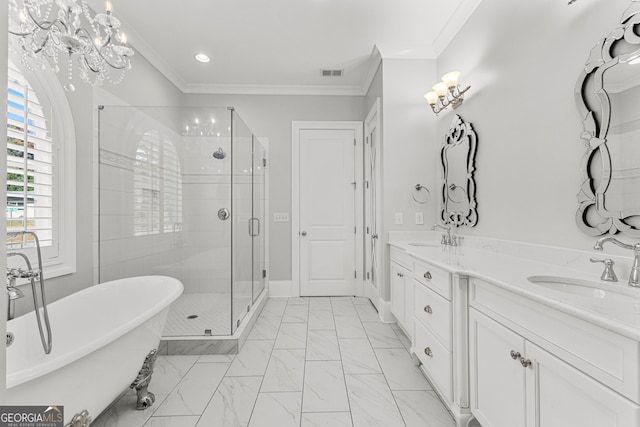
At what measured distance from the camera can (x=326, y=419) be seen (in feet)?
4.94

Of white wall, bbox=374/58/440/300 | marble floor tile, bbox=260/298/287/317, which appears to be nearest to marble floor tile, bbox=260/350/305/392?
marble floor tile, bbox=260/298/287/317

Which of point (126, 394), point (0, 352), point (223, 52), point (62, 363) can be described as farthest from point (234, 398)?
point (223, 52)

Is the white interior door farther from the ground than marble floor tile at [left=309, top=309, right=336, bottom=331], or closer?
farther from the ground

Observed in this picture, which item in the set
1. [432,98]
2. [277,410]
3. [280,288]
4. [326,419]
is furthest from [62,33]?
[280,288]

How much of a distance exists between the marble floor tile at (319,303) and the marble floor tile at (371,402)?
4.52 ft

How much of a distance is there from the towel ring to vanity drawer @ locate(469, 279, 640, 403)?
168 cm

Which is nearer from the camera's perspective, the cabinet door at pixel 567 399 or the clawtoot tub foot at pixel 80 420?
the cabinet door at pixel 567 399

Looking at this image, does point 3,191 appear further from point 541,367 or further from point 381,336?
point 381,336

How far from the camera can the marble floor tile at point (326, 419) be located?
1470 mm

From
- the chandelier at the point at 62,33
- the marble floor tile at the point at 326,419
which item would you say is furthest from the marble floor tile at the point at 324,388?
the chandelier at the point at 62,33

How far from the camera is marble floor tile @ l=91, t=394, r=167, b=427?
1.48 metres

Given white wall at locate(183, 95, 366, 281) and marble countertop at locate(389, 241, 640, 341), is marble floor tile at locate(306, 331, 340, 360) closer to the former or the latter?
marble countertop at locate(389, 241, 640, 341)

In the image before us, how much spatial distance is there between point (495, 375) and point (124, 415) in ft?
6.32

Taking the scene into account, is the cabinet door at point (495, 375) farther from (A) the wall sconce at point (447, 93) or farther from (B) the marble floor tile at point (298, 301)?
(B) the marble floor tile at point (298, 301)
